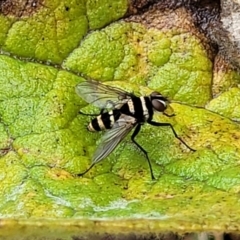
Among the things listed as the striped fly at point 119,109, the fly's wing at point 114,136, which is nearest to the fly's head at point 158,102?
the striped fly at point 119,109

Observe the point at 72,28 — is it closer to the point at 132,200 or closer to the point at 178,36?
the point at 178,36

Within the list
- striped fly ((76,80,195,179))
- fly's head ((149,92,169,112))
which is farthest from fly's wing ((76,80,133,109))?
fly's head ((149,92,169,112))

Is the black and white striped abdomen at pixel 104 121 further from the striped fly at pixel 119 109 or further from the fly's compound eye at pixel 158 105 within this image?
the fly's compound eye at pixel 158 105

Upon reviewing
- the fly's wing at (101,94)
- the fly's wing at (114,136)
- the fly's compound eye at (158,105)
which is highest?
the fly's wing at (101,94)

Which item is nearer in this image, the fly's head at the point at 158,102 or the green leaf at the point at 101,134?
the green leaf at the point at 101,134

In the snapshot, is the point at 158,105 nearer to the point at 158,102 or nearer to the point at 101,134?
the point at 158,102

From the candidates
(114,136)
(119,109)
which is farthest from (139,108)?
(114,136)
